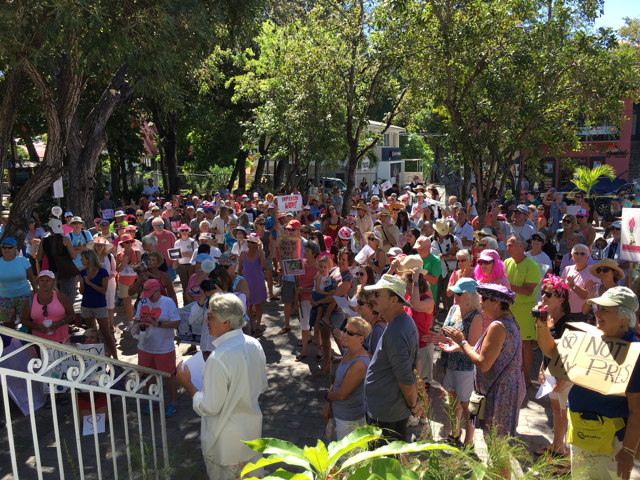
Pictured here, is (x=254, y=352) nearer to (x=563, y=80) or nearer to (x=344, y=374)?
(x=344, y=374)

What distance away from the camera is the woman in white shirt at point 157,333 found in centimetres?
583

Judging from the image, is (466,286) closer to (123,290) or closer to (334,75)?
(123,290)

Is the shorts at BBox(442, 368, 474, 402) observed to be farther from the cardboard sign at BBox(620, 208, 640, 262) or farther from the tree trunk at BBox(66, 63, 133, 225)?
the tree trunk at BBox(66, 63, 133, 225)

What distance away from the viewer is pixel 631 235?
6379 millimetres

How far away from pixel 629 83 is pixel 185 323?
1147 centimetres

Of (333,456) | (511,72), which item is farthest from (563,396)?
(511,72)

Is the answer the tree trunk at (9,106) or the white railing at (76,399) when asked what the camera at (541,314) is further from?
the tree trunk at (9,106)

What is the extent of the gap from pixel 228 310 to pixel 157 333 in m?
2.67

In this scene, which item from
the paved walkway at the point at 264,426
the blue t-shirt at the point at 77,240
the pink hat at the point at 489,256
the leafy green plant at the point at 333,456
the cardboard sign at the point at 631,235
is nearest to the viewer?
the leafy green plant at the point at 333,456

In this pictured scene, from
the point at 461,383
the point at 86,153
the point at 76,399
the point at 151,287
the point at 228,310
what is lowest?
the point at 461,383

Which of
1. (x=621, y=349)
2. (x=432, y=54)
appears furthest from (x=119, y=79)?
(x=621, y=349)

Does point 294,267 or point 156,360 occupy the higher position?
point 294,267

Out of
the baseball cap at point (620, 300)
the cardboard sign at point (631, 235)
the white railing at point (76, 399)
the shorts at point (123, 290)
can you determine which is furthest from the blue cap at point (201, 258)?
the cardboard sign at point (631, 235)

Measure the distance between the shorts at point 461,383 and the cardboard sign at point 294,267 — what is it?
3334 millimetres
